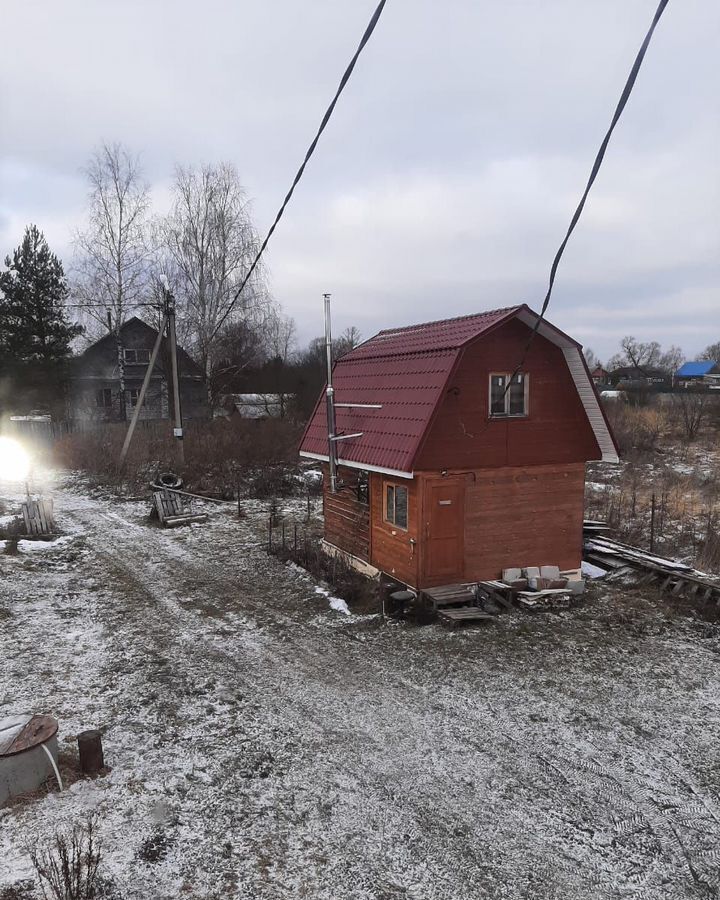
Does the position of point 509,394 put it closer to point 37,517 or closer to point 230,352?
point 37,517

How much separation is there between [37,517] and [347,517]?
780cm

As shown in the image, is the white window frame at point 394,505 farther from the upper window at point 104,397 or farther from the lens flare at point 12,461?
the upper window at point 104,397

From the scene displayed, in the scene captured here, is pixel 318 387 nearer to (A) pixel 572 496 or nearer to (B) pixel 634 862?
(A) pixel 572 496

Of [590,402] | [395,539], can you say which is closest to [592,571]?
[590,402]

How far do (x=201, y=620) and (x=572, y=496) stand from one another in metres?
6.76

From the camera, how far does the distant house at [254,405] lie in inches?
1234

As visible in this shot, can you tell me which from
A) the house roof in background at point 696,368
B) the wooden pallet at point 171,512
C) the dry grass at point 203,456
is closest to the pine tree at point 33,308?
the dry grass at point 203,456

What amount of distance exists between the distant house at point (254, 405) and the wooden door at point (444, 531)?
21044 mm

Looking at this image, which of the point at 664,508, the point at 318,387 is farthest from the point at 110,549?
the point at 318,387

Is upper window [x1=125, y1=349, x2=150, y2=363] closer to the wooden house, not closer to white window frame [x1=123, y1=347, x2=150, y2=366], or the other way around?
white window frame [x1=123, y1=347, x2=150, y2=366]

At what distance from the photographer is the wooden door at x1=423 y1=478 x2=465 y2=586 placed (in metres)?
9.68

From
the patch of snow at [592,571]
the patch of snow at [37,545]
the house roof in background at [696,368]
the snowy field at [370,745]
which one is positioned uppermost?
the house roof in background at [696,368]

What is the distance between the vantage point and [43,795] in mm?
5078

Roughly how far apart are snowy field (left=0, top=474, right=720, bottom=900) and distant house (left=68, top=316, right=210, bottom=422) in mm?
25042
